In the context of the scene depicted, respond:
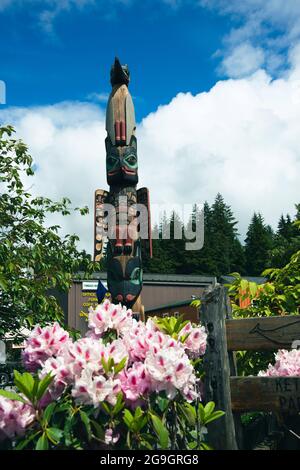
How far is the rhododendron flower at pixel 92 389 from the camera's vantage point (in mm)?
2748

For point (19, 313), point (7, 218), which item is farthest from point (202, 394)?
point (7, 218)

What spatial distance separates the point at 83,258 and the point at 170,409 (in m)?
6.80

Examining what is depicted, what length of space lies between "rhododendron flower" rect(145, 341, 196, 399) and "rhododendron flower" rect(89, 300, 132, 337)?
621 millimetres

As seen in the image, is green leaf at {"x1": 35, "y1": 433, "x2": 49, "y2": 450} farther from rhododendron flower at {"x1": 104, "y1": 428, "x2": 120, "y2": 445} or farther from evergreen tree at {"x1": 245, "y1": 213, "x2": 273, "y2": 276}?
evergreen tree at {"x1": 245, "y1": 213, "x2": 273, "y2": 276}

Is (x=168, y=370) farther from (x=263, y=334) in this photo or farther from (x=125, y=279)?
(x=125, y=279)

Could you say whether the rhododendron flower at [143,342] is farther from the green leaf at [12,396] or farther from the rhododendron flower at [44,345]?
the green leaf at [12,396]

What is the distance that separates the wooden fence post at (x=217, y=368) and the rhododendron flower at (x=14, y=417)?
5.03 ft

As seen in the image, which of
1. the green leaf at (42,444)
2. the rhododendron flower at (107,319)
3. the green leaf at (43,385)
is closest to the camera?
the green leaf at (42,444)

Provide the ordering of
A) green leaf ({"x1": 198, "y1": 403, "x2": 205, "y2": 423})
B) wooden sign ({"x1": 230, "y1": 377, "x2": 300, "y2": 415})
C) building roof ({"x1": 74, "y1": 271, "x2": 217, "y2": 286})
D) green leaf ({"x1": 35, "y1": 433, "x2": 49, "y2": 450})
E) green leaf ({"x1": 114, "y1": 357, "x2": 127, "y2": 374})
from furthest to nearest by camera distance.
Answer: building roof ({"x1": 74, "y1": 271, "x2": 217, "y2": 286}) → wooden sign ({"x1": 230, "y1": 377, "x2": 300, "y2": 415}) → green leaf ({"x1": 198, "y1": 403, "x2": 205, "y2": 423}) → green leaf ({"x1": 114, "y1": 357, "x2": 127, "y2": 374}) → green leaf ({"x1": 35, "y1": 433, "x2": 49, "y2": 450})

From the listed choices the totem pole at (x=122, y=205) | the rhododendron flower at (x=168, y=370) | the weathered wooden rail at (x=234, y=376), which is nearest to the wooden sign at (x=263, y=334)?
the weathered wooden rail at (x=234, y=376)

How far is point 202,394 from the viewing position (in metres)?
3.92

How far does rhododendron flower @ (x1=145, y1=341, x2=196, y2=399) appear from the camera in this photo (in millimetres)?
2832

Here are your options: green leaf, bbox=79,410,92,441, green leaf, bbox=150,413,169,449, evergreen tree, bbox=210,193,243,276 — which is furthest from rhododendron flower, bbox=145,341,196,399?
evergreen tree, bbox=210,193,243,276
